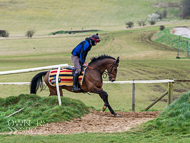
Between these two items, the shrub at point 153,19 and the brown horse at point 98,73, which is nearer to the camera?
the brown horse at point 98,73

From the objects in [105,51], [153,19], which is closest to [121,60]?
[105,51]

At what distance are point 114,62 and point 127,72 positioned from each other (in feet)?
40.6

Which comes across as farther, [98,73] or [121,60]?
[121,60]

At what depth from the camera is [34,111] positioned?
22.8 ft

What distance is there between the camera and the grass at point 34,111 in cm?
627

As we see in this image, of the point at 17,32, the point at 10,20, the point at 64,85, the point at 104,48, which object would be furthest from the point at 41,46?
the point at 64,85

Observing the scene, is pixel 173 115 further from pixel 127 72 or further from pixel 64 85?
pixel 127 72

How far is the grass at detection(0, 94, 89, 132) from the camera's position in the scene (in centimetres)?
627

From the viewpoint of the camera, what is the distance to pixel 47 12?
62.0 metres

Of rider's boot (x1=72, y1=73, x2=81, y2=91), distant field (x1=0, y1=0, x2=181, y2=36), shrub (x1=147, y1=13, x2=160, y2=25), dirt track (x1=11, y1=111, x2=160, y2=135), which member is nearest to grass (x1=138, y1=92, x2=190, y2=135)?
dirt track (x1=11, y1=111, x2=160, y2=135)
